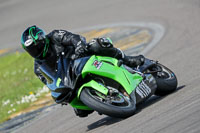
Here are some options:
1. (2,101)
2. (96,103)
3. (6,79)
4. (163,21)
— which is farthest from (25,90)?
(96,103)

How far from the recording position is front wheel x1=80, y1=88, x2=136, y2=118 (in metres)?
5.40

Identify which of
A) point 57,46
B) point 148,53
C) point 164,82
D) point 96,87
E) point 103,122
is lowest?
point 148,53

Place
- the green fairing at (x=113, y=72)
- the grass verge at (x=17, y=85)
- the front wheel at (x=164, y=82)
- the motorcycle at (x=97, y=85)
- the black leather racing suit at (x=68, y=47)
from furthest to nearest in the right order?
the grass verge at (x=17, y=85)
the front wheel at (x=164, y=82)
the black leather racing suit at (x=68, y=47)
the green fairing at (x=113, y=72)
the motorcycle at (x=97, y=85)

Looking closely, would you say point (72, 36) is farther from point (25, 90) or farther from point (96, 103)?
point (25, 90)

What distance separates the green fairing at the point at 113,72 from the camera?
576cm

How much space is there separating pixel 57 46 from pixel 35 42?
0.38 meters

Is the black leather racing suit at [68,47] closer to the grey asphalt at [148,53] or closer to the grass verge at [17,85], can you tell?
the grey asphalt at [148,53]

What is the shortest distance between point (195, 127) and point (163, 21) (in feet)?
28.9

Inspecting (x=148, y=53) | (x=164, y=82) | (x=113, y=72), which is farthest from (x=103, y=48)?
(x=148, y=53)

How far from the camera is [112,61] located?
6.12 meters

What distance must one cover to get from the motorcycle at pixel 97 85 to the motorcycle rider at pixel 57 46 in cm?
10

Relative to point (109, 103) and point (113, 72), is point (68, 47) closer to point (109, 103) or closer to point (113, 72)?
point (113, 72)

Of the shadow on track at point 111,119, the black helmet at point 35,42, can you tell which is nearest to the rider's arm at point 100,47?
the black helmet at point 35,42

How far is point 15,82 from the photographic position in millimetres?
12320
